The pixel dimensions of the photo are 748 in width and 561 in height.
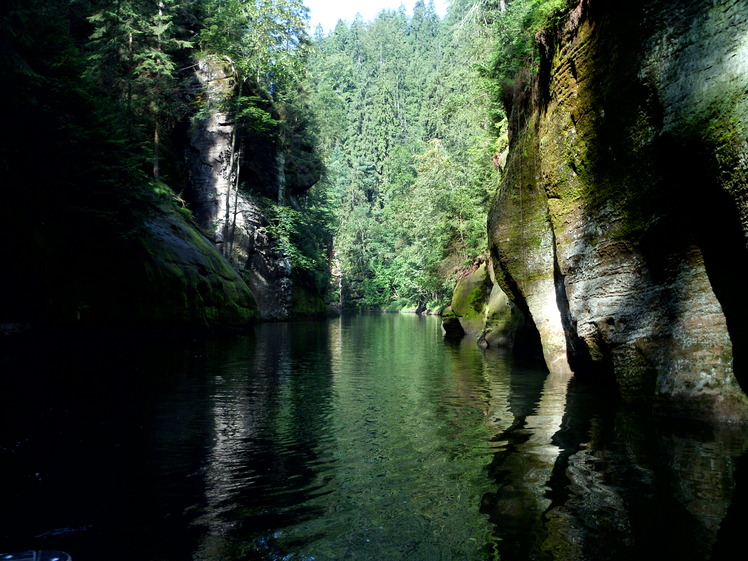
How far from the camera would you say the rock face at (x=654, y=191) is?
5.64m

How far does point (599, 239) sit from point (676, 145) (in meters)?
2.32

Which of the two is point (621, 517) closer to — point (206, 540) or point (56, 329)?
point (206, 540)

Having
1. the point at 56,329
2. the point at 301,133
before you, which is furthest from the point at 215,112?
the point at 56,329

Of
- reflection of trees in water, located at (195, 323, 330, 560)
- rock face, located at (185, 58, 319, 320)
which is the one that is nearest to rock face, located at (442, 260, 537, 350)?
reflection of trees in water, located at (195, 323, 330, 560)

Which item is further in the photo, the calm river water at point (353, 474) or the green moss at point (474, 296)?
the green moss at point (474, 296)

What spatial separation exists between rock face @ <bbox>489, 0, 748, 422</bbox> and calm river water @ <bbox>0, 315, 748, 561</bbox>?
859mm

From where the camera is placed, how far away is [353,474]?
16.4 ft

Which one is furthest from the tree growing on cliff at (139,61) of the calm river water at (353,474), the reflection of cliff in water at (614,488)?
the reflection of cliff in water at (614,488)

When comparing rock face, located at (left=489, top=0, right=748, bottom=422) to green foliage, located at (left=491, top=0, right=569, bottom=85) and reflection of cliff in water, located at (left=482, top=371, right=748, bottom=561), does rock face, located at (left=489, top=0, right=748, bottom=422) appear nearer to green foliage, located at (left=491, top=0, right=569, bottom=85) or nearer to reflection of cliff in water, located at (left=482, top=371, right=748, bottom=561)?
green foliage, located at (left=491, top=0, right=569, bottom=85)

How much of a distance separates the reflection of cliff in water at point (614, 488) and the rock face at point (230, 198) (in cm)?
2699

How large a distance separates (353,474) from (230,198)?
95.4 feet

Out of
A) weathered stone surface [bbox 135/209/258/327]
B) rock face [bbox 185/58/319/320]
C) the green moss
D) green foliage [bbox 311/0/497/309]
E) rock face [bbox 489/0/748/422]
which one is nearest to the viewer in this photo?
rock face [bbox 489/0/748/422]

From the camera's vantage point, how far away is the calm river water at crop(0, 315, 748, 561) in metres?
3.52

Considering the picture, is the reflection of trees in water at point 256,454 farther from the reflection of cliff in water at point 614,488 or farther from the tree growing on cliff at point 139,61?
the tree growing on cliff at point 139,61
